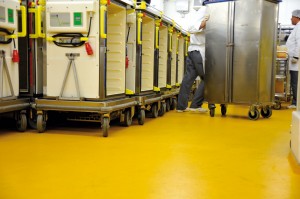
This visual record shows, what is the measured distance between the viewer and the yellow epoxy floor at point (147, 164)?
1834 millimetres

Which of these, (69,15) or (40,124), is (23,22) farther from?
(40,124)

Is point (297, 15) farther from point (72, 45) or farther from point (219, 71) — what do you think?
point (72, 45)

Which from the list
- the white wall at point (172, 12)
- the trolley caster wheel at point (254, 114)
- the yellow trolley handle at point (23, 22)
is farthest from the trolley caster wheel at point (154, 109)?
the white wall at point (172, 12)

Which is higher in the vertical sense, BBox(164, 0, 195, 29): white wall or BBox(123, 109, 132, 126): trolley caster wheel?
BBox(164, 0, 195, 29): white wall

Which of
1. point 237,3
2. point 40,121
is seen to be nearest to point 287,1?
point 237,3

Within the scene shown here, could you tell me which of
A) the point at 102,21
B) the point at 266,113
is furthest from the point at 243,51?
the point at 102,21

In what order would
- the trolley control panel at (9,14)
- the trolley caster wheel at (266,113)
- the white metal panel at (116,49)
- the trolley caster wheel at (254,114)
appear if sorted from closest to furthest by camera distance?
the trolley control panel at (9,14), the white metal panel at (116,49), the trolley caster wheel at (254,114), the trolley caster wheel at (266,113)

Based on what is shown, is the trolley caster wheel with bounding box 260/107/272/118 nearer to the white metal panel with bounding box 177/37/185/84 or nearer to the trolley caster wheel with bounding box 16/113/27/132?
the white metal panel with bounding box 177/37/185/84

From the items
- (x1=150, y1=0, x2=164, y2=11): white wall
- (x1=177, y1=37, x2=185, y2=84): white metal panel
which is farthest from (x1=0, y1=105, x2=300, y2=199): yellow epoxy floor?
(x1=150, y1=0, x2=164, y2=11): white wall

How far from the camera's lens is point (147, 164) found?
2.38 meters

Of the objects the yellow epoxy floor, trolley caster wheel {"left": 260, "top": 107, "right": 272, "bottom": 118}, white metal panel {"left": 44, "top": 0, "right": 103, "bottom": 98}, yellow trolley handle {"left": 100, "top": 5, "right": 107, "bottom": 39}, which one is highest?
yellow trolley handle {"left": 100, "top": 5, "right": 107, "bottom": 39}

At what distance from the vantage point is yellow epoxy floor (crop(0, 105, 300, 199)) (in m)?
1.83

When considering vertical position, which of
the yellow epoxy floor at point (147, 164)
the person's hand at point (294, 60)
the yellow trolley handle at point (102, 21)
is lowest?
the yellow epoxy floor at point (147, 164)

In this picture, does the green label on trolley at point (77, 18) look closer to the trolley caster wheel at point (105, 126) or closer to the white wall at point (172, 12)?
the trolley caster wheel at point (105, 126)
